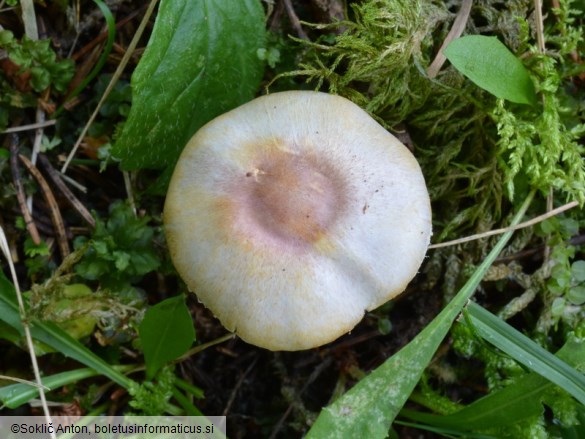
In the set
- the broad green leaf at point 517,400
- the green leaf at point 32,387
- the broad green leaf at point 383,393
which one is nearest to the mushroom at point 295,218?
the broad green leaf at point 383,393

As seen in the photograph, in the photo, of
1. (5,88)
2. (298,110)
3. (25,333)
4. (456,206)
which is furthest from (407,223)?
(5,88)

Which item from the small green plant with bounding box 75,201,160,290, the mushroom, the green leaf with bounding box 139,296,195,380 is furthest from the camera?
the small green plant with bounding box 75,201,160,290

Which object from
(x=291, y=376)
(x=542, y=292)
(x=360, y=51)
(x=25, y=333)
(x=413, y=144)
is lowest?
(x=291, y=376)

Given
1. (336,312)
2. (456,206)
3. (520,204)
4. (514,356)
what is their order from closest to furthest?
(336,312) < (514,356) < (520,204) < (456,206)

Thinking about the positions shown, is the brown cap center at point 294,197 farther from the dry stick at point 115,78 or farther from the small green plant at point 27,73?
the small green plant at point 27,73

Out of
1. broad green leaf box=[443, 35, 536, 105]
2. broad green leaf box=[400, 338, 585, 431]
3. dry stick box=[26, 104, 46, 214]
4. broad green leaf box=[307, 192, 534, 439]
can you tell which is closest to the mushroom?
broad green leaf box=[307, 192, 534, 439]

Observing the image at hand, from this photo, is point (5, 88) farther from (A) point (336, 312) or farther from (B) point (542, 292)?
(B) point (542, 292)

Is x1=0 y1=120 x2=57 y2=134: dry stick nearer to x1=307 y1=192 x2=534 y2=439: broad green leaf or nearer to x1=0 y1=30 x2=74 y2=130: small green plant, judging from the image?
x1=0 y1=30 x2=74 y2=130: small green plant
